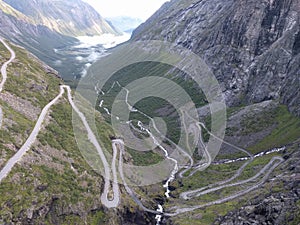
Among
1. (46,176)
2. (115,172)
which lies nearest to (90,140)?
(115,172)

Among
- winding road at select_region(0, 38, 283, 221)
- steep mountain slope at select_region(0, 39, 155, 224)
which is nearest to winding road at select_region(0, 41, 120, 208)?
winding road at select_region(0, 38, 283, 221)

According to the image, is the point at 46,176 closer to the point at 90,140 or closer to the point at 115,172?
the point at 115,172

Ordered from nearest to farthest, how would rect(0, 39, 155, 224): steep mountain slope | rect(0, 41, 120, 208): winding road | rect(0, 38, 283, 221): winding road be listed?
rect(0, 39, 155, 224): steep mountain slope, rect(0, 41, 120, 208): winding road, rect(0, 38, 283, 221): winding road

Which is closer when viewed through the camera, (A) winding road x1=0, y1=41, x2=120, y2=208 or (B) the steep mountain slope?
(B) the steep mountain slope

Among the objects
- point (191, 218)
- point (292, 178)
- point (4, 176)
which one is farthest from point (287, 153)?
point (4, 176)

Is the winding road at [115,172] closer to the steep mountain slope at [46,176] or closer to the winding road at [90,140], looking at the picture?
the winding road at [90,140]

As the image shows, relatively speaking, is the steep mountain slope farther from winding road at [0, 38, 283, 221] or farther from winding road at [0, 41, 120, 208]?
winding road at [0, 38, 283, 221]

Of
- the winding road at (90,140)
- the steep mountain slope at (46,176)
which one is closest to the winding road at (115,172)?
the winding road at (90,140)

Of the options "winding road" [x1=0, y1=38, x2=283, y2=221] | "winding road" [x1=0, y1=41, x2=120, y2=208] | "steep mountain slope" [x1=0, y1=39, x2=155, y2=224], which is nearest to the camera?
"steep mountain slope" [x1=0, y1=39, x2=155, y2=224]

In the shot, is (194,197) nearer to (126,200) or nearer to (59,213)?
(126,200)

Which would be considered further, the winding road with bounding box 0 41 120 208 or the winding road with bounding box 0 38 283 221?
the winding road with bounding box 0 38 283 221

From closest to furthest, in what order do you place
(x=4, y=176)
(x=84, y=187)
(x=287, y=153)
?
(x=4, y=176), (x=84, y=187), (x=287, y=153)
